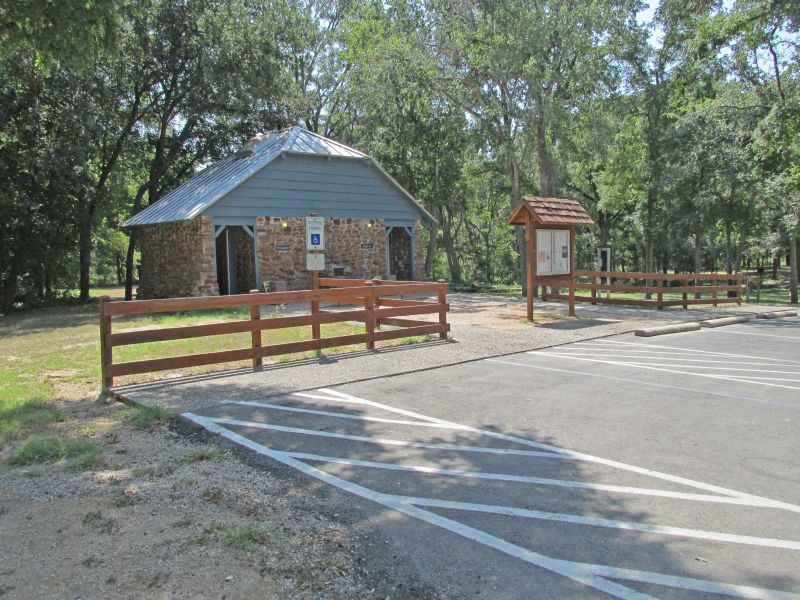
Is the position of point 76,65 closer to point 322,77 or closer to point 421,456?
point 421,456

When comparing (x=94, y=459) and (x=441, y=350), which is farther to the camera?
(x=441, y=350)

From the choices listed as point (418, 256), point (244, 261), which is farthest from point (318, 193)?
point (418, 256)

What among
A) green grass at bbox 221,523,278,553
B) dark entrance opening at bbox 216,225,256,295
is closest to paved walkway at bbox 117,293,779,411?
green grass at bbox 221,523,278,553

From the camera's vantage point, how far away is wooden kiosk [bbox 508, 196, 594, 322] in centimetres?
1378

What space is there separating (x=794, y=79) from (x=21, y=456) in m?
22.7

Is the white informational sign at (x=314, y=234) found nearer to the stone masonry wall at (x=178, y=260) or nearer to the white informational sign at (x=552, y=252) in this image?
the white informational sign at (x=552, y=252)

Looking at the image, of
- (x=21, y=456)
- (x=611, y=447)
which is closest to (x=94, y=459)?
(x=21, y=456)

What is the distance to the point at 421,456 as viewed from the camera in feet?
16.5

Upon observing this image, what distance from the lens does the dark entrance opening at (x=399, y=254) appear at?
25.2 m

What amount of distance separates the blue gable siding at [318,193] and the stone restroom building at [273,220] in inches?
1.3

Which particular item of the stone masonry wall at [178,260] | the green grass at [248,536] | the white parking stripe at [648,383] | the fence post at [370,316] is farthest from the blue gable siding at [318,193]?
the green grass at [248,536]

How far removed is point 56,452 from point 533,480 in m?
3.80

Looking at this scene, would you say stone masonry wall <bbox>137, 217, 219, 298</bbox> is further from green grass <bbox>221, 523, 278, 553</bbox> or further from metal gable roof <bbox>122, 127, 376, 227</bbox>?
green grass <bbox>221, 523, 278, 553</bbox>

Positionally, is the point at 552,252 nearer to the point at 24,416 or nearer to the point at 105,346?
the point at 105,346
